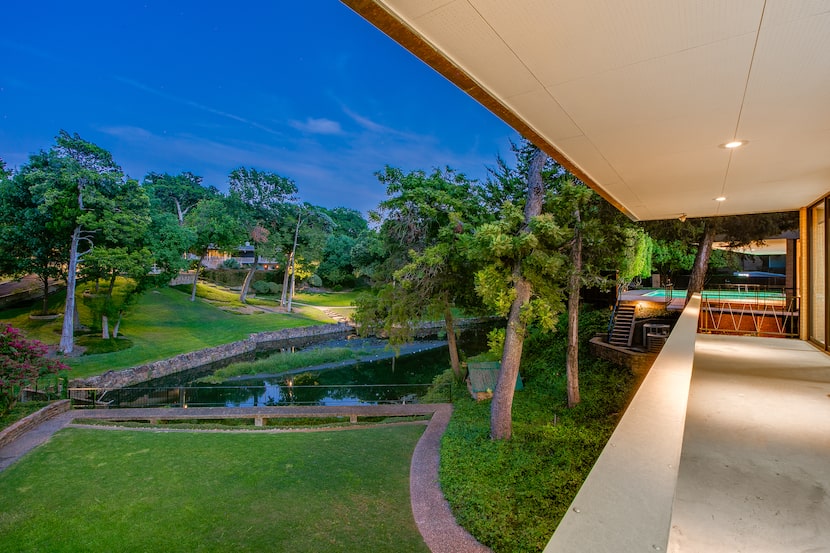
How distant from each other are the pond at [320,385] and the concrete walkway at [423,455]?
0.86 meters

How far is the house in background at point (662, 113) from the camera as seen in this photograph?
1.41 meters

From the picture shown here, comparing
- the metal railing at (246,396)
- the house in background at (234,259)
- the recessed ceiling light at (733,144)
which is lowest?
the metal railing at (246,396)

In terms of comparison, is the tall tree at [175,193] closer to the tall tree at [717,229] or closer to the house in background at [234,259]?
the house in background at [234,259]

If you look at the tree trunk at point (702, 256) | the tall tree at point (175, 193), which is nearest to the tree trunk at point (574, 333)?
the tree trunk at point (702, 256)

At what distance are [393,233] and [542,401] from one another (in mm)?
8029

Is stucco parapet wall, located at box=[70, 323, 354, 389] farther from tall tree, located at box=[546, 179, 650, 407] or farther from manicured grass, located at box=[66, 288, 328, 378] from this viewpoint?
tall tree, located at box=[546, 179, 650, 407]

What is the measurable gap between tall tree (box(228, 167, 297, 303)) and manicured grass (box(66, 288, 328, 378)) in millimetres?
5061

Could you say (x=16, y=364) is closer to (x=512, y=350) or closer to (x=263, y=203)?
(x=512, y=350)

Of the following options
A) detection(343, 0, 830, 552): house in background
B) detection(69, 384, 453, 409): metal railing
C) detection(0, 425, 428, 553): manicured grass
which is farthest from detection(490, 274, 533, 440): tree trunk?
detection(343, 0, 830, 552): house in background

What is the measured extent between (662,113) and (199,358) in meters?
22.7

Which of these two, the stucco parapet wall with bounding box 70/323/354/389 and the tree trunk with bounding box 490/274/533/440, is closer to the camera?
the tree trunk with bounding box 490/274/533/440

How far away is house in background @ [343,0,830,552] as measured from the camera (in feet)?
4.64

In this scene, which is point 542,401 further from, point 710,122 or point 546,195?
point 710,122

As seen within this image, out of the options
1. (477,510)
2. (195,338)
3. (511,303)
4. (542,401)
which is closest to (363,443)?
(477,510)
